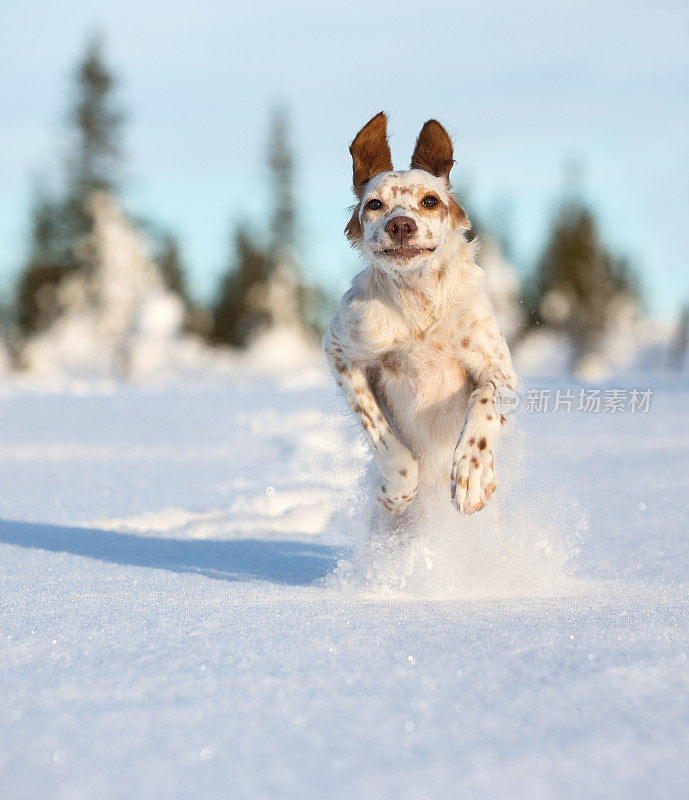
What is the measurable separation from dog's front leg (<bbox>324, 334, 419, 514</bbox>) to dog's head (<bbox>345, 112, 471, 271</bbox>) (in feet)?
1.43

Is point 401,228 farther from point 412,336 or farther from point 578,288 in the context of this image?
point 578,288

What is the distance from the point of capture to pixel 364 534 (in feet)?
11.3

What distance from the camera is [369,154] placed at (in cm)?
355

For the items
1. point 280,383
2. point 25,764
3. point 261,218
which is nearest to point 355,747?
point 25,764

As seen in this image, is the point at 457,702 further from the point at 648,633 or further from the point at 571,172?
the point at 571,172

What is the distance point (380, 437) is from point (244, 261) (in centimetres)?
3472

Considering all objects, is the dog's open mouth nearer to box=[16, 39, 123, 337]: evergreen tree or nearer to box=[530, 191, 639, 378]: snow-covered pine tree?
box=[16, 39, 123, 337]: evergreen tree

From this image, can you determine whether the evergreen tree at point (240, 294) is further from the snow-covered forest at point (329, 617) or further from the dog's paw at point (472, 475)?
the dog's paw at point (472, 475)

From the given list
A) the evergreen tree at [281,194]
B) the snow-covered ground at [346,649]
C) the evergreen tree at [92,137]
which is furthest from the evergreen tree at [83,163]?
the snow-covered ground at [346,649]

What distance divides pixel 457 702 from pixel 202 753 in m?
0.47

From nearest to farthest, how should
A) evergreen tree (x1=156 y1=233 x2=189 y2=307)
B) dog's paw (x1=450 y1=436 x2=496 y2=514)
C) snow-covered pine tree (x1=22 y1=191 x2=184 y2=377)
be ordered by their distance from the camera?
dog's paw (x1=450 y1=436 x2=496 y2=514) → snow-covered pine tree (x1=22 y1=191 x2=184 y2=377) → evergreen tree (x1=156 y1=233 x2=189 y2=307)

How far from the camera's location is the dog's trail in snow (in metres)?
2.98
